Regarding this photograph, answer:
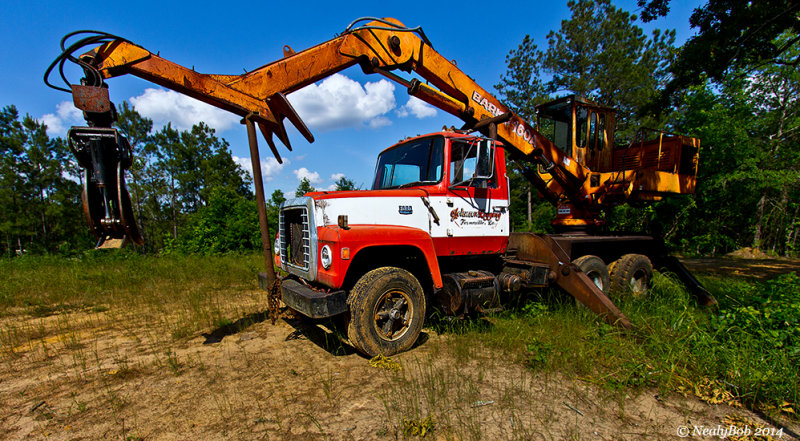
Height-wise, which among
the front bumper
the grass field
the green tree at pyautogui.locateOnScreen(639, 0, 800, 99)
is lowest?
the grass field

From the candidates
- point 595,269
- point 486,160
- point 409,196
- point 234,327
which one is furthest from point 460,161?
point 234,327

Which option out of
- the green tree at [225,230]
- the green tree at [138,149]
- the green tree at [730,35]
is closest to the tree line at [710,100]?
the green tree at [730,35]

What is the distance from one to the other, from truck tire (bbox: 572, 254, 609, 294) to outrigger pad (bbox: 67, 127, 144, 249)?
5981 mm

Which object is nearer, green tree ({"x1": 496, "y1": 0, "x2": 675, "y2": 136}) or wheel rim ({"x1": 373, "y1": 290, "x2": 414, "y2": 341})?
wheel rim ({"x1": 373, "y1": 290, "x2": 414, "y2": 341})

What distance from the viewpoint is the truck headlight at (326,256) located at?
3.66m

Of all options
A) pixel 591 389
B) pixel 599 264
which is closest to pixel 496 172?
pixel 599 264

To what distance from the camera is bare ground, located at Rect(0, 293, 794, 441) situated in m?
2.58

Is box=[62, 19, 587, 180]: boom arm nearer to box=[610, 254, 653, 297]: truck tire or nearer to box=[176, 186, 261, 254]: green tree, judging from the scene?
box=[610, 254, 653, 297]: truck tire

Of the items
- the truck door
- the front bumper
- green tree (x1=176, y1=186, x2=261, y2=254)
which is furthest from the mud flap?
green tree (x1=176, y1=186, x2=261, y2=254)

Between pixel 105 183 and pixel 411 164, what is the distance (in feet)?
11.2

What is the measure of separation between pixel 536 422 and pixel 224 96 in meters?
4.32

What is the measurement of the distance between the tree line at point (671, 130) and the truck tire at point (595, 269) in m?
2.23

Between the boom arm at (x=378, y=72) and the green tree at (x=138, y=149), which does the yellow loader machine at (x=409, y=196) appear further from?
the green tree at (x=138, y=149)

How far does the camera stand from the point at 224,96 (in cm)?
374
